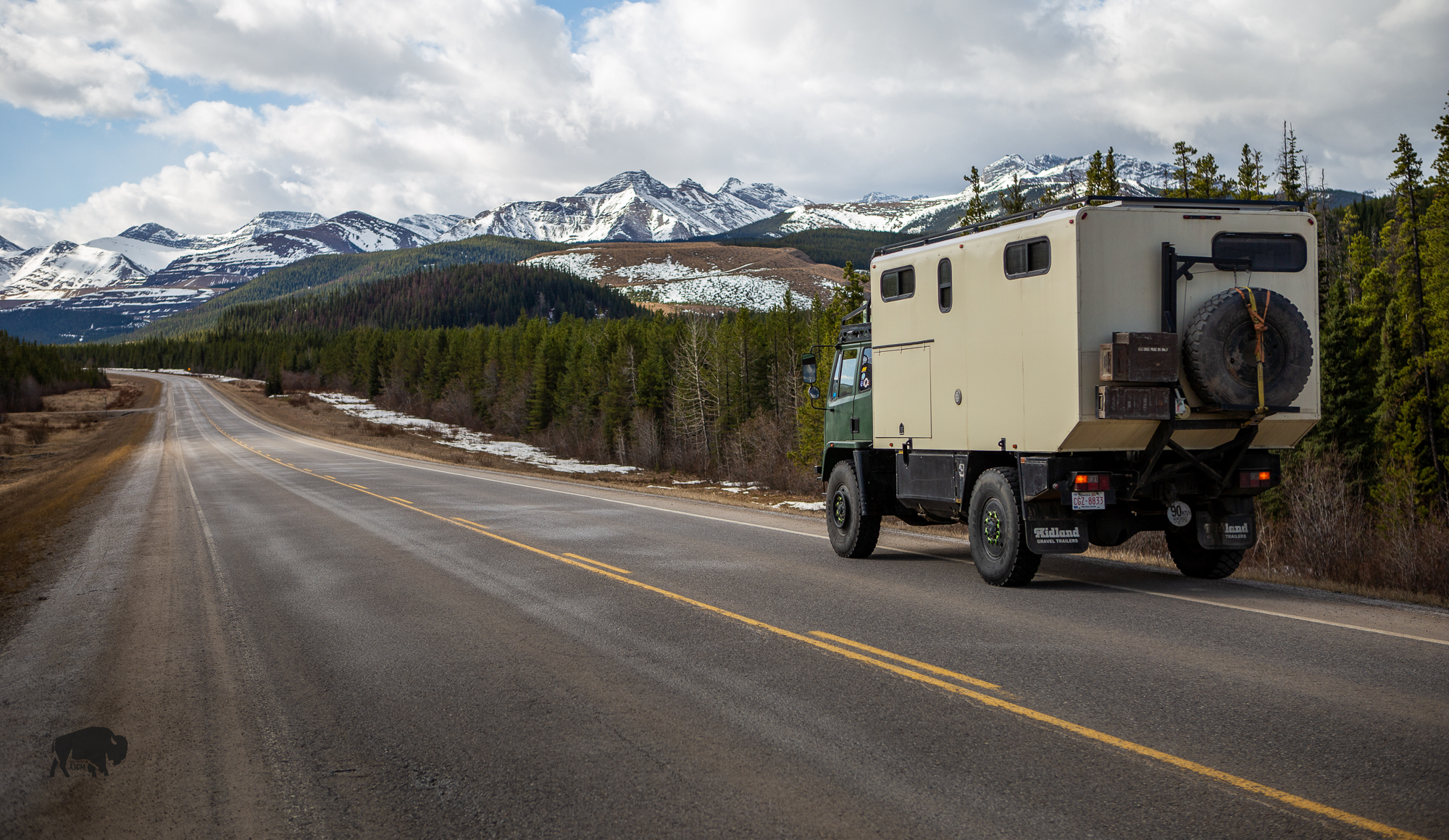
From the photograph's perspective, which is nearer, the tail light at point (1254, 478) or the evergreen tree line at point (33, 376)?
the tail light at point (1254, 478)

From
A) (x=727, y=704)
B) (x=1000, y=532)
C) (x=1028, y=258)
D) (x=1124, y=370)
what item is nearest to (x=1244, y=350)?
(x=1124, y=370)

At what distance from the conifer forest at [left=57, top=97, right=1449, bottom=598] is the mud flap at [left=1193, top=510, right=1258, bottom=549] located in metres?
1.33

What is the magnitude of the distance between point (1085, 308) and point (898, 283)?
3060 millimetres

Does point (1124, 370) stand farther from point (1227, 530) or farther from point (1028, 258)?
point (1227, 530)

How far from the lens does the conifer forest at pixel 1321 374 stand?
22095mm

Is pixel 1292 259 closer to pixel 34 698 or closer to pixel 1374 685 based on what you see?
pixel 1374 685

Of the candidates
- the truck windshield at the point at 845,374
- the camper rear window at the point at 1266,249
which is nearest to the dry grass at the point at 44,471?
the truck windshield at the point at 845,374

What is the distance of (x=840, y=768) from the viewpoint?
4.74 m

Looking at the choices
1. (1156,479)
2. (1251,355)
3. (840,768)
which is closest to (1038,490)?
(1156,479)

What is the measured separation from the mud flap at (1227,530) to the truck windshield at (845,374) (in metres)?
4.87

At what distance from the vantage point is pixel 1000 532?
32.5 feet

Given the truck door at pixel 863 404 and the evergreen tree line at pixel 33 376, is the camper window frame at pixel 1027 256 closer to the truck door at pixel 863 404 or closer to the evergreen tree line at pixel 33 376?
the truck door at pixel 863 404

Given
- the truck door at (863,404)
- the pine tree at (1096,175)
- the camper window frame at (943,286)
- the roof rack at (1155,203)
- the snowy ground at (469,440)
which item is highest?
the pine tree at (1096,175)

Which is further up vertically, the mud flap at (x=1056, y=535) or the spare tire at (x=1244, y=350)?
the spare tire at (x=1244, y=350)
